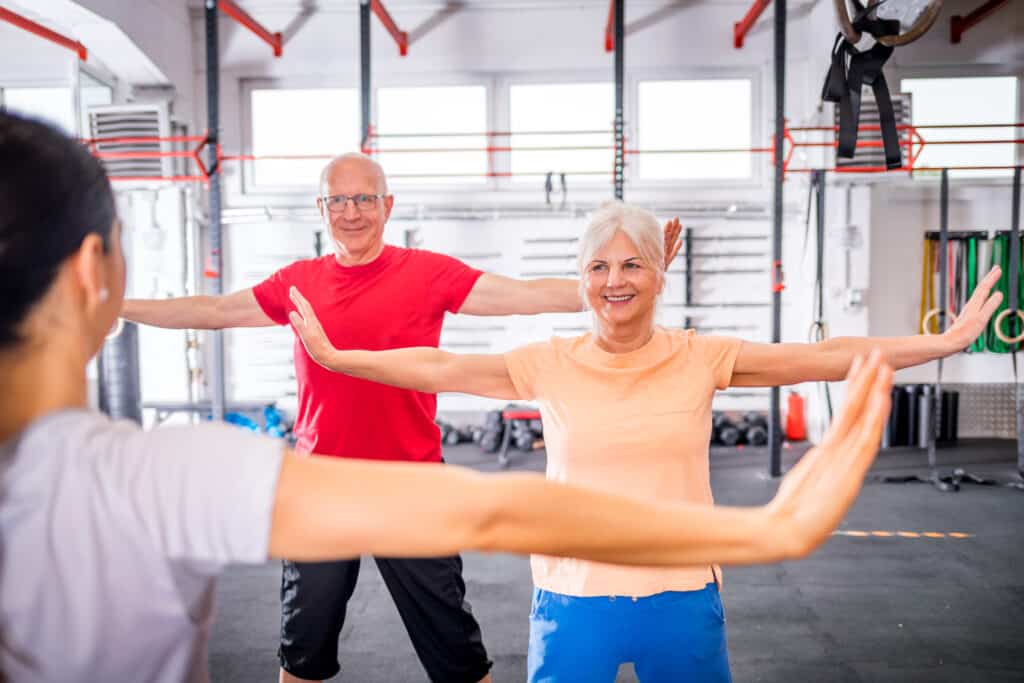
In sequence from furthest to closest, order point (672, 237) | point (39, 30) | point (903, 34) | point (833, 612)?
point (39, 30) < point (833, 612) < point (903, 34) < point (672, 237)

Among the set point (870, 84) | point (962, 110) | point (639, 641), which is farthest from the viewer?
point (962, 110)

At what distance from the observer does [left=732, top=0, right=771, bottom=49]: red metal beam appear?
6688 mm

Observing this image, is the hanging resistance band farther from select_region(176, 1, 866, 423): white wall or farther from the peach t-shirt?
select_region(176, 1, 866, 423): white wall

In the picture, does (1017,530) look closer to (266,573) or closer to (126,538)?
(266,573)

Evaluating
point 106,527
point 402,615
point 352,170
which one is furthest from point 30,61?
point 106,527

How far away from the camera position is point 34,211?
61cm

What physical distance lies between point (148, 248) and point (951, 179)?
8108 mm

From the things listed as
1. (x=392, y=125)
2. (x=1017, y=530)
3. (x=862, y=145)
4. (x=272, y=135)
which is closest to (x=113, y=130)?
(x=272, y=135)

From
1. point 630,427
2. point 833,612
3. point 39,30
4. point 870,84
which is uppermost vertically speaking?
point 39,30

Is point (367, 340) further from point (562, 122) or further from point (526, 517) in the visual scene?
point (562, 122)

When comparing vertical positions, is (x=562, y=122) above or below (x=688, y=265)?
above

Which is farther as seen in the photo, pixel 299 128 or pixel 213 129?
pixel 299 128

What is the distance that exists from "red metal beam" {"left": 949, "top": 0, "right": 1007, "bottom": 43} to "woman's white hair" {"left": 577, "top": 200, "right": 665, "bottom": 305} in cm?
705

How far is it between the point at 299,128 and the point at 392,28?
155 centimetres
